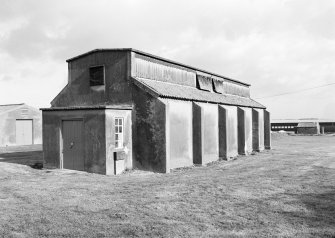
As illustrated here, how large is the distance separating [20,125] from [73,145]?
823 inches

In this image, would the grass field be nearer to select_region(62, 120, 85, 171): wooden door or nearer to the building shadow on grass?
select_region(62, 120, 85, 171): wooden door

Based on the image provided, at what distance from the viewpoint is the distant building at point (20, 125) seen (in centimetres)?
3206

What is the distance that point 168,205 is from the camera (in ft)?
29.4

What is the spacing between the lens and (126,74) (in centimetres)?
1628

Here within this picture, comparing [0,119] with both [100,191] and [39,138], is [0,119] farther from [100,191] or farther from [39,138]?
[100,191]

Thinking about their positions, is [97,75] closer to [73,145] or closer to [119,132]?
[119,132]

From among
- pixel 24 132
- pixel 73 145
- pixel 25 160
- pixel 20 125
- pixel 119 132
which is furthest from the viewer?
pixel 24 132

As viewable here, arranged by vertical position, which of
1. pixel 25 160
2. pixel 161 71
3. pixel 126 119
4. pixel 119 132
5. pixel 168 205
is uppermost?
pixel 161 71

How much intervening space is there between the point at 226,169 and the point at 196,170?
1591mm

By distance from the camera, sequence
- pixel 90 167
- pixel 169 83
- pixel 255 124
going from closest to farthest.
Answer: pixel 90 167
pixel 169 83
pixel 255 124

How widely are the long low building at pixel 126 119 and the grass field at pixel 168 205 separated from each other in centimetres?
137

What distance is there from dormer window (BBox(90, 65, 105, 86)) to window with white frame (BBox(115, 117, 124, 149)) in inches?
111

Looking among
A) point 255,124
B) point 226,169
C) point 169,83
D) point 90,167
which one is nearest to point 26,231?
point 90,167

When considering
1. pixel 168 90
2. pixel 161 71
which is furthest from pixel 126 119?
pixel 161 71
